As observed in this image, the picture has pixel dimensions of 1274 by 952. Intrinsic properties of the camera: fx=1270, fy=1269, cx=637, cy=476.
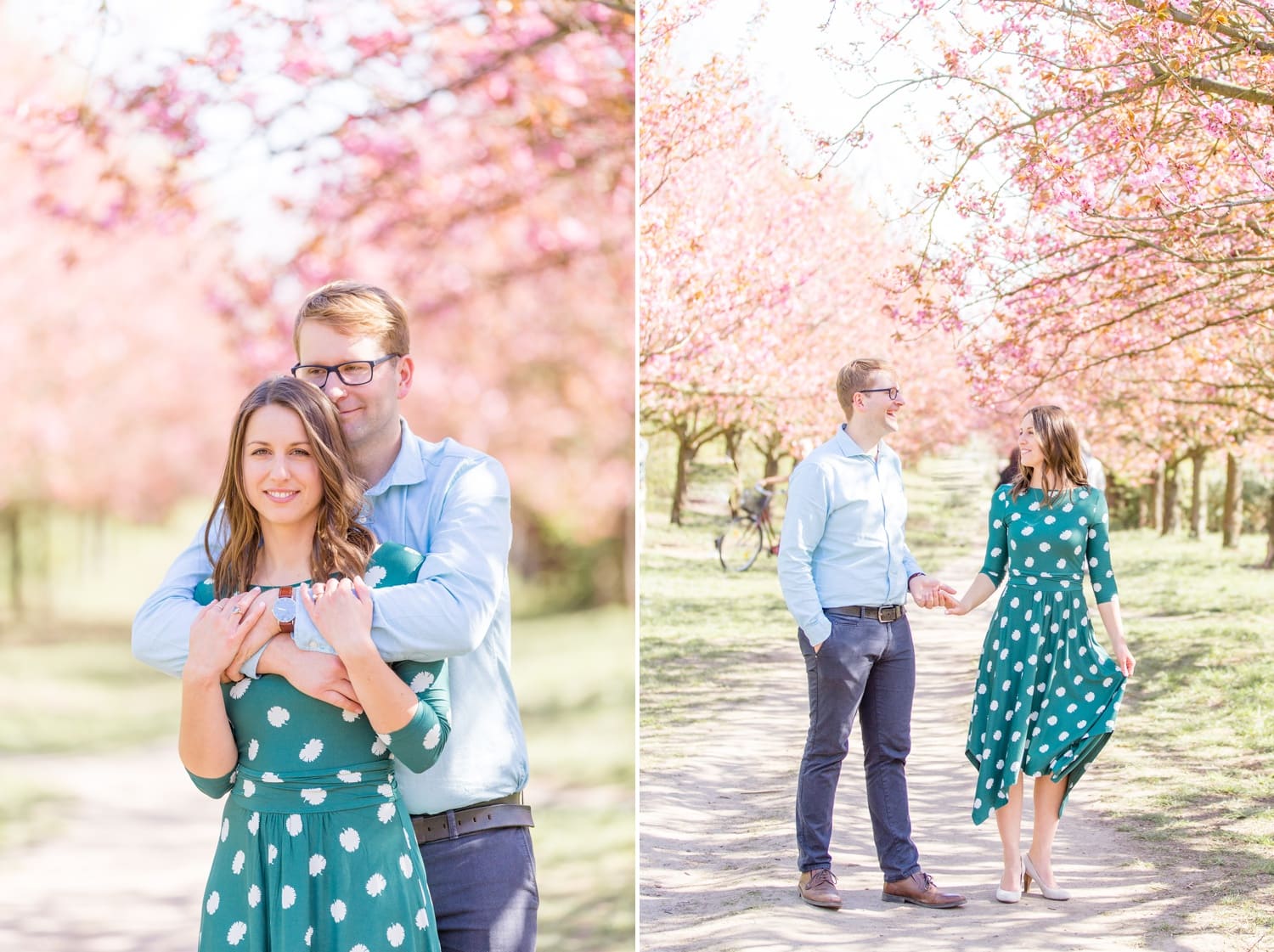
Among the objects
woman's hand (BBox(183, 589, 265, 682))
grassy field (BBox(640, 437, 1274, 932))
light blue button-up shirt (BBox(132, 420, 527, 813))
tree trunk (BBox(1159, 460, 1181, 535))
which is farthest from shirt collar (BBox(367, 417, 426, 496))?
tree trunk (BBox(1159, 460, 1181, 535))

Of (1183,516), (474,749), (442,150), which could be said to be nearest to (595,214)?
(442,150)

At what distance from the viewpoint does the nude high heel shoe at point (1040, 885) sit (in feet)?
11.4

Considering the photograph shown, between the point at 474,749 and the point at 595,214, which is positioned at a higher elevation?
the point at 595,214

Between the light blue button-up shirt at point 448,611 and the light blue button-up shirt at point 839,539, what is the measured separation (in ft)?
5.58

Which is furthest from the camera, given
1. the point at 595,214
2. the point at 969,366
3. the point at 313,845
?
the point at 595,214

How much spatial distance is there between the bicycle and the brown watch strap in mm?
12196

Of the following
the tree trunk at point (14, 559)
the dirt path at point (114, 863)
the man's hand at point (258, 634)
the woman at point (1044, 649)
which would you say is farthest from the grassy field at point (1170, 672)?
the tree trunk at point (14, 559)

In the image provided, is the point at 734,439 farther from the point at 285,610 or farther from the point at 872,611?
the point at 285,610

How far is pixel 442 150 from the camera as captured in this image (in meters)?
9.45

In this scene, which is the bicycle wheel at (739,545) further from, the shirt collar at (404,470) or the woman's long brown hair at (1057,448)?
the shirt collar at (404,470)

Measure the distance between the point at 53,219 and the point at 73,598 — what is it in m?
4.06

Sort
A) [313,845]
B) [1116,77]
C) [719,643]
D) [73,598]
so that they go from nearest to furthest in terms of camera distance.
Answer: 1. [313,845]
2. [1116,77]
3. [719,643]
4. [73,598]

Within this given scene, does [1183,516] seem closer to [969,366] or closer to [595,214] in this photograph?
[595,214]

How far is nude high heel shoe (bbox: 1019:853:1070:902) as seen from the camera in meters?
3.48
